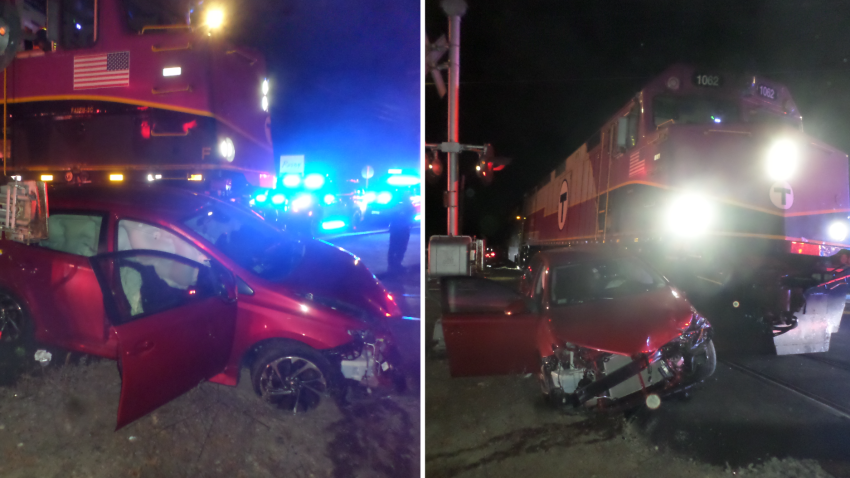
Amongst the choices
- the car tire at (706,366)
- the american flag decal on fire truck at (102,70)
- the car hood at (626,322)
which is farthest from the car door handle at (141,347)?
the car tire at (706,366)

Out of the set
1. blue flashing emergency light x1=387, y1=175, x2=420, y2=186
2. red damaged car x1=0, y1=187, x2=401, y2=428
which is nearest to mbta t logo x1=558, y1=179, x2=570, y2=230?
blue flashing emergency light x1=387, y1=175, x2=420, y2=186

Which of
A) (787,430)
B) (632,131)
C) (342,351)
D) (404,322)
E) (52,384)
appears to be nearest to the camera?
(787,430)

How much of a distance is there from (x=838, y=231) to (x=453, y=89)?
5067 millimetres

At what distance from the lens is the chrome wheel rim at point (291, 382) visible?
138 inches

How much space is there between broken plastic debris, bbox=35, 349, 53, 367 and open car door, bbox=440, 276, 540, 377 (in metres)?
3.45

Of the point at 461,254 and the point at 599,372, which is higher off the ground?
the point at 461,254

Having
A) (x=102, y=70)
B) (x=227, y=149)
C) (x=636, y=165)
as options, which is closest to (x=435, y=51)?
(x=227, y=149)

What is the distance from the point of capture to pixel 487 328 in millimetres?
4047

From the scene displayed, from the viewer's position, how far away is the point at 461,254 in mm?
6207

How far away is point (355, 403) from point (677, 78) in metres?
5.56

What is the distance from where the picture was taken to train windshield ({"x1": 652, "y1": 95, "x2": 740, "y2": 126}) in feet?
19.4

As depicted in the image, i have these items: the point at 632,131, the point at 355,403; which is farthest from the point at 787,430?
the point at 632,131

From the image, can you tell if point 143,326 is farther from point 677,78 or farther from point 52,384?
point 677,78

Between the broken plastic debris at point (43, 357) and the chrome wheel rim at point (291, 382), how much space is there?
2.06 m
